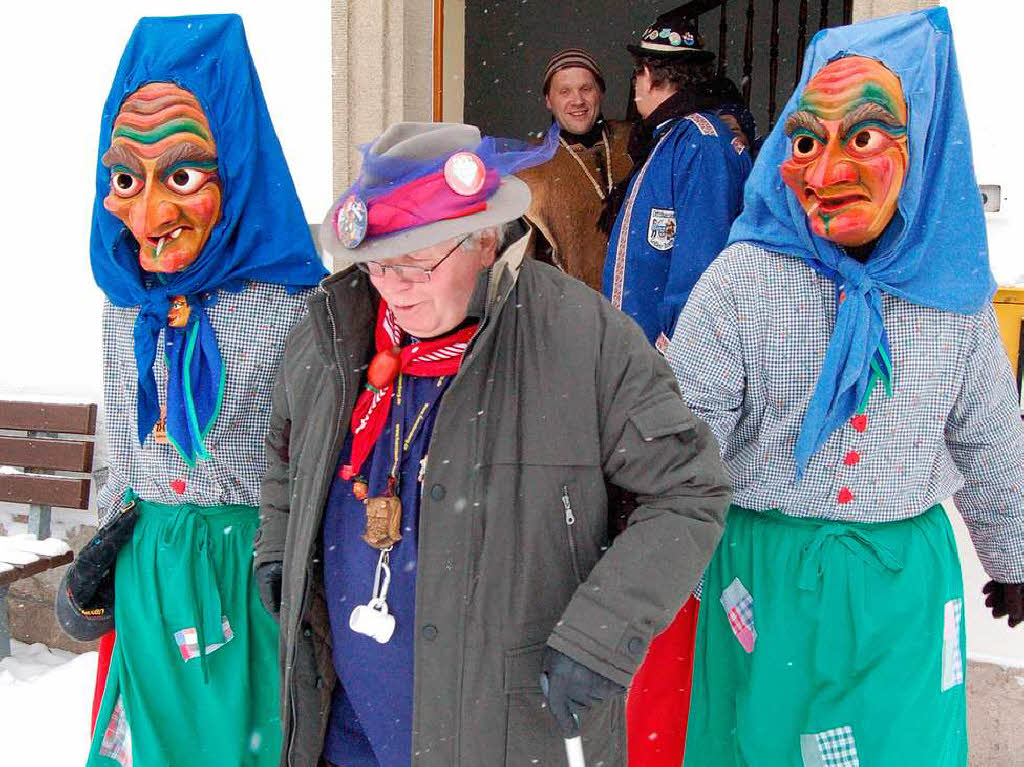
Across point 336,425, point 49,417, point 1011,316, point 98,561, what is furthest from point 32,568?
point 1011,316

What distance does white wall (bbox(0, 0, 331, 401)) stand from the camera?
166 inches

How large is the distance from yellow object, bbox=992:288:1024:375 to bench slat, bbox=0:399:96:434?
3488mm

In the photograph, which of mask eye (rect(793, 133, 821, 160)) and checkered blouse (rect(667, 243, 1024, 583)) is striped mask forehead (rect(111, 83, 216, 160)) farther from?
mask eye (rect(793, 133, 821, 160))

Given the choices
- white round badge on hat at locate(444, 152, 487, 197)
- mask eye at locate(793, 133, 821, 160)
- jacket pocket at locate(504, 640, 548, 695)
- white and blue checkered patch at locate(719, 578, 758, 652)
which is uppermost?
mask eye at locate(793, 133, 821, 160)

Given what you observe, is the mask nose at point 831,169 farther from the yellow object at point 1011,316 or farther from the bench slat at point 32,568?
the bench slat at point 32,568

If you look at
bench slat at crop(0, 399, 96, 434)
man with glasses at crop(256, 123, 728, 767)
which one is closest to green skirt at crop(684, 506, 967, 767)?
man with glasses at crop(256, 123, 728, 767)

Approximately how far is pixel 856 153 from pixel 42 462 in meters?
3.61

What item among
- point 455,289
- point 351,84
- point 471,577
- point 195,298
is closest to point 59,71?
point 351,84

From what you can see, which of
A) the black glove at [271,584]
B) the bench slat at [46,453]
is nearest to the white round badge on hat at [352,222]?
the black glove at [271,584]

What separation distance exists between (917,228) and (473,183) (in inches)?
42.8

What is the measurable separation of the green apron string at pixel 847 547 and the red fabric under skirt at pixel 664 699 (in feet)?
1.30

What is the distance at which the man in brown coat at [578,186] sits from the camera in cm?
417

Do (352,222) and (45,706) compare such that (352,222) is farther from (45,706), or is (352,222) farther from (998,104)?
(45,706)

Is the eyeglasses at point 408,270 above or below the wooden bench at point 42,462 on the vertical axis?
above
